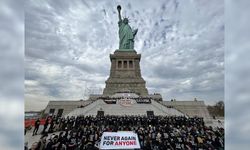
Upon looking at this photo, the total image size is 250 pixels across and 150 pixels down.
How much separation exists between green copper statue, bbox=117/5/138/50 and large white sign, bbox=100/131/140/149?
46.1 metres

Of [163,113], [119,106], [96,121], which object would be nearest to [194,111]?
[163,113]

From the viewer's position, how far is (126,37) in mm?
58688

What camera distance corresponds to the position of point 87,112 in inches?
1324

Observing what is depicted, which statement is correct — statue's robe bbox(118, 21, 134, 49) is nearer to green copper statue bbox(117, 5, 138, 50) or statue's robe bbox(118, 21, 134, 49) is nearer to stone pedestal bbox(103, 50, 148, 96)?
green copper statue bbox(117, 5, 138, 50)

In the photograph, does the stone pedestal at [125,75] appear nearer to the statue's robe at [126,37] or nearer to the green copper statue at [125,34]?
the statue's robe at [126,37]

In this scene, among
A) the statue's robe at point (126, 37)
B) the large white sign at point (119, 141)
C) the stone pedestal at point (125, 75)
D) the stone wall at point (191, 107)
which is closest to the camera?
the large white sign at point (119, 141)

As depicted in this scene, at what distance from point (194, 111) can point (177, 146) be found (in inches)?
1115

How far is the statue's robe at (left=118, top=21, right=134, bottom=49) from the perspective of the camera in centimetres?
5835

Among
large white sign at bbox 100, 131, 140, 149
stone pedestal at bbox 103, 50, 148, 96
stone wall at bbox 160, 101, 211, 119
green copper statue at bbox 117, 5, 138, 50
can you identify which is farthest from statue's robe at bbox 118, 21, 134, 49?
large white sign at bbox 100, 131, 140, 149

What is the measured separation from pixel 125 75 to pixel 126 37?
11.0 m

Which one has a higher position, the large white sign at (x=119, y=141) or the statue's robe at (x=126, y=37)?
the statue's robe at (x=126, y=37)

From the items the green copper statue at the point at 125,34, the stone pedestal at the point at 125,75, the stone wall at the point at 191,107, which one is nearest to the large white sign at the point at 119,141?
the stone wall at the point at 191,107

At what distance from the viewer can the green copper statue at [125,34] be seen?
5844cm

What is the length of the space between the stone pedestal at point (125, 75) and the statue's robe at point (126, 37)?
2.49 metres
